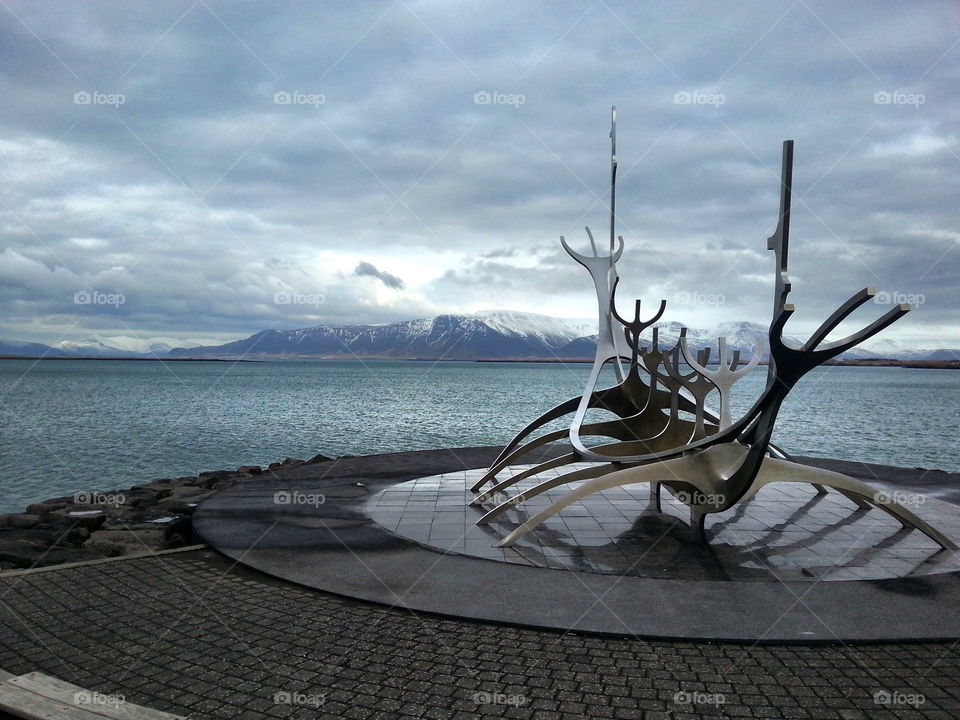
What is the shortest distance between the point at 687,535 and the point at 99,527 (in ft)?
36.9

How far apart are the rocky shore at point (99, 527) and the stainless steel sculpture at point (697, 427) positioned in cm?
613

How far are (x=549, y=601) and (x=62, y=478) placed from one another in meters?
28.6

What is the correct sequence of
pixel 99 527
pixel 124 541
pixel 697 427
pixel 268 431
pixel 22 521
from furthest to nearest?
1. pixel 268 431
2. pixel 22 521
3. pixel 99 527
4. pixel 124 541
5. pixel 697 427

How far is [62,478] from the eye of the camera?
30.7m

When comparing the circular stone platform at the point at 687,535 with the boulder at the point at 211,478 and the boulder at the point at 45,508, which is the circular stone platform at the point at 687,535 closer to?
the boulder at the point at 211,478

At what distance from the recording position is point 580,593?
359 inches

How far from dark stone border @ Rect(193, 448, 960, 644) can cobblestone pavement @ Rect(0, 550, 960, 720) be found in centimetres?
30

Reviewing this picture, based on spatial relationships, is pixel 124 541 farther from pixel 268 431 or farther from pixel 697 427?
pixel 268 431

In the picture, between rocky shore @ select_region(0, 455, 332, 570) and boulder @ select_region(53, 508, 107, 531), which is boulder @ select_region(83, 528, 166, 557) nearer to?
rocky shore @ select_region(0, 455, 332, 570)

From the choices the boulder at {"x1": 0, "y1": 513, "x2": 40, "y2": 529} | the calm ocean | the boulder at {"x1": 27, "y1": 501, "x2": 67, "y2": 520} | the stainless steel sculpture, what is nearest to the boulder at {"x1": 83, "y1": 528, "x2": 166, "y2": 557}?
the boulder at {"x1": 0, "y1": 513, "x2": 40, "y2": 529}

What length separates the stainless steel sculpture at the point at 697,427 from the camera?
9891 mm

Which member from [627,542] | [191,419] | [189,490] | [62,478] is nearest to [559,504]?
[627,542]

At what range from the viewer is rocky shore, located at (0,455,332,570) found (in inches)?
460

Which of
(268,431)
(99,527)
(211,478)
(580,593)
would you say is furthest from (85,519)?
(268,431)
